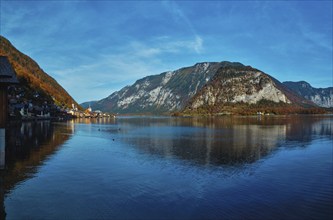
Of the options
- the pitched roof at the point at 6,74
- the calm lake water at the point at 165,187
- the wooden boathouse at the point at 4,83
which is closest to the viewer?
the calm lake water at the point at 165,187

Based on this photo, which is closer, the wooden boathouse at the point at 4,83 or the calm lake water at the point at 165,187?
the calm lake water at the point at 165,187

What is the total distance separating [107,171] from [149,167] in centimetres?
570

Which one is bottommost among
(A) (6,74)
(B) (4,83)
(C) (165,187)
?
(C) (165,187)

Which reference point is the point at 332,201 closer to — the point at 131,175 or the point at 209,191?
the point at 209,191

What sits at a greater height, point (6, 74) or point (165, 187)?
point (6, 74)

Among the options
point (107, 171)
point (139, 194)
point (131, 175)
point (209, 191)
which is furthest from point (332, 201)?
point (107, 171)

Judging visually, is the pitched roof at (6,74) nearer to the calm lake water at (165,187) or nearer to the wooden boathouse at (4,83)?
the wooden boathouse at (4,83)

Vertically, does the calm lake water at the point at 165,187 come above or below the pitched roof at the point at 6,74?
below

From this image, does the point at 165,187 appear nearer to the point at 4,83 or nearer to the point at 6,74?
the point at 4,83

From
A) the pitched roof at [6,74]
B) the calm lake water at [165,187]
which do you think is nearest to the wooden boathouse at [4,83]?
the pitched roof at [6,74]

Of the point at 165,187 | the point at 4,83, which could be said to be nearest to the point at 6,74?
the point at 4,83

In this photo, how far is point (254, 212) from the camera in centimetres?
2383

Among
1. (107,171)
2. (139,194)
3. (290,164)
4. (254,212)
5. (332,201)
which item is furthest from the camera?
(290,164)

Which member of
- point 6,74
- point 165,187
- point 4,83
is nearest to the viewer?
point 4,83
